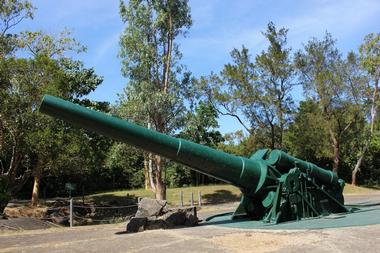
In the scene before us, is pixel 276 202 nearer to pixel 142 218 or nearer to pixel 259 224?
pixel 259 224

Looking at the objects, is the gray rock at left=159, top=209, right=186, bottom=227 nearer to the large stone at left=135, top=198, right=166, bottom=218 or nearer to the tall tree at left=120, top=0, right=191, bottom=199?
the large stone at left=135, top=198, right=166, bottom=218

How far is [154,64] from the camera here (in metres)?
27.3

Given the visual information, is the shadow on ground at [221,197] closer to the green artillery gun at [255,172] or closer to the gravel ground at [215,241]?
the green artillery gun at [255,172]

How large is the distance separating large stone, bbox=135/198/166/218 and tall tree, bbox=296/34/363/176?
2604cm

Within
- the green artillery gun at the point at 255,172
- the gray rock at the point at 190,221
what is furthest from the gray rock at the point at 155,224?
the green artillery gun at the point at 255,172

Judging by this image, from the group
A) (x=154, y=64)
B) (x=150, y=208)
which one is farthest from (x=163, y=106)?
(x=150, y=208)

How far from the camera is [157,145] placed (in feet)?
32.0

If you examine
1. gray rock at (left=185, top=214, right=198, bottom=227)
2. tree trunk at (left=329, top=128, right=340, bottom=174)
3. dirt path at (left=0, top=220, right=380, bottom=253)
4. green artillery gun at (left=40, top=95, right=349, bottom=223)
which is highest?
tree trunk at (left=329, top=128, right=340, bottom=174)

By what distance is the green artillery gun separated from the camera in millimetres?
9164

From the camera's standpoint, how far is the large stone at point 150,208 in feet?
39.3

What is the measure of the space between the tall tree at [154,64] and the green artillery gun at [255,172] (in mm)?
14214

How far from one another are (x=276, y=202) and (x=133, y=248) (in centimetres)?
397

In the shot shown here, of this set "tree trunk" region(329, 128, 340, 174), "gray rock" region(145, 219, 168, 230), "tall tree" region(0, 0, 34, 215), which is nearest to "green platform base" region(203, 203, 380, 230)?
"gray rock" region(145, 219, 168, 230)

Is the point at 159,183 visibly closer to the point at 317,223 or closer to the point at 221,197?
the point at 221,197
